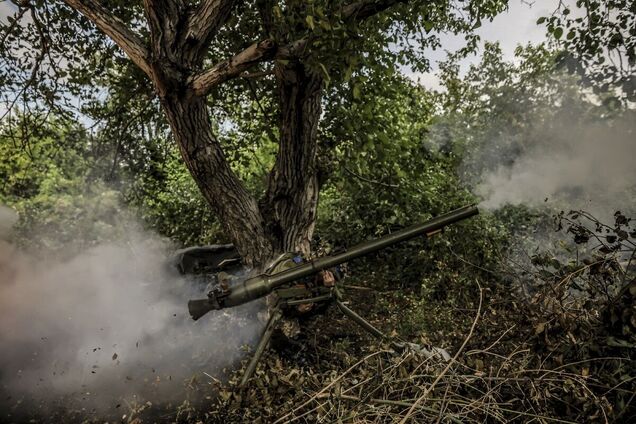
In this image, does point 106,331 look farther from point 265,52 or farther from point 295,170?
point 265,52

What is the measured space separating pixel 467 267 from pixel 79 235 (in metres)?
9.16

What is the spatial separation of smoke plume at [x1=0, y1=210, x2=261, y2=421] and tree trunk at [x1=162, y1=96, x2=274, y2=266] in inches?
61.1

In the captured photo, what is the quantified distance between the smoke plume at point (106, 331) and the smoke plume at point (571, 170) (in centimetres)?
514

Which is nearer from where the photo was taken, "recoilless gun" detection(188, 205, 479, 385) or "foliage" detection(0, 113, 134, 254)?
"recoilless gun" detection(188, 205, 479, 385)

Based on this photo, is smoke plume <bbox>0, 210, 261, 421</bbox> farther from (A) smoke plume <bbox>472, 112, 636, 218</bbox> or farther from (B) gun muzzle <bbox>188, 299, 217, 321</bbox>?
(A) smoke plume <bbox>472, 112, 636, 218</bbox>

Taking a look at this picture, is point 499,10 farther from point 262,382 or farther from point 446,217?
point 262,382

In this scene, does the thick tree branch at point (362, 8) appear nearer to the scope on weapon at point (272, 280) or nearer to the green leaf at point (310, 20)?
the green leaf at point (310, 20)

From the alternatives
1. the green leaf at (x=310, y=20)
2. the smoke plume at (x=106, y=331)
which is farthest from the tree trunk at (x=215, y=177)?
the green leaf at (x=310, y=20)

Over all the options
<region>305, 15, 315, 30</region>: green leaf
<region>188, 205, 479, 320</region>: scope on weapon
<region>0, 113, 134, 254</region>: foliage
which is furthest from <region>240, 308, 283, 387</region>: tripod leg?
<region>0, 113, 134, 254</region>: foliage

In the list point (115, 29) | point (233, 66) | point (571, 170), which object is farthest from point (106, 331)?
point (571, 170)

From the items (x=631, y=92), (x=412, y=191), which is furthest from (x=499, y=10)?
(x=412, y=191)

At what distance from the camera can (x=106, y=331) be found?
6480 millimetres

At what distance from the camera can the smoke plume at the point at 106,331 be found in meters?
4.78

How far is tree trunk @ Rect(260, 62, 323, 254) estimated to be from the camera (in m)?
4.20
